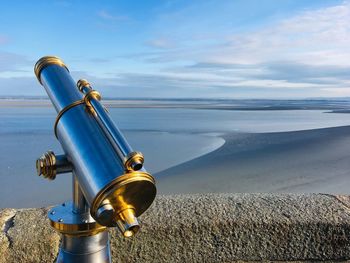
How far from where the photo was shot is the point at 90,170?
0.75 metres

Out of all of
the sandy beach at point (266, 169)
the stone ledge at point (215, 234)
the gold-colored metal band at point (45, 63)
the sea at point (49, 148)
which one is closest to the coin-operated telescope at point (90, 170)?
the gold-colored metal band at point (45, 63)

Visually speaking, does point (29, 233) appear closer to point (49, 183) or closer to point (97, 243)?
point (97, 243)

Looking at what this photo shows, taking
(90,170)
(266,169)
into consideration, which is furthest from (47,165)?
(266,169)

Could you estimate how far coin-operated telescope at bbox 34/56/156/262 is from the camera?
73 cm

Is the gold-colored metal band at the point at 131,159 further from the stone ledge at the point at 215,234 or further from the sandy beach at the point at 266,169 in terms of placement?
the sandy beach at the point at 266,169

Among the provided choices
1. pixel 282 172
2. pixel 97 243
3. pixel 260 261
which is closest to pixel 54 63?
pixel 97 243

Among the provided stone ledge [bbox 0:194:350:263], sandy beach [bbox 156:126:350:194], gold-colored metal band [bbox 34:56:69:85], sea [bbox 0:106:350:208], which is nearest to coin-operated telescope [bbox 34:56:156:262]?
gold-colored metal band [bbox 34:56:69:85]

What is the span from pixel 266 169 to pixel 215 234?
13.4ft

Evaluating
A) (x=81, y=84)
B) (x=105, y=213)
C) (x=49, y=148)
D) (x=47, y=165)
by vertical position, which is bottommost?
(x=105, y=213)

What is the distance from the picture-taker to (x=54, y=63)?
3.22 feet

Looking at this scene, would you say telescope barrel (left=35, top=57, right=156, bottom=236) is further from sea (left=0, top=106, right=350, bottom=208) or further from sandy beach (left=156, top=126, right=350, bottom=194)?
sandy beach (left=156, top=126, right=350, bottom=194)

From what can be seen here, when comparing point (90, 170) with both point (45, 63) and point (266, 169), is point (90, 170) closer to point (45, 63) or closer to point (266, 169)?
point (45, 63)

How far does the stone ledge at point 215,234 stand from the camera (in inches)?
58.2

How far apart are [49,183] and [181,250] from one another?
10.5ft
